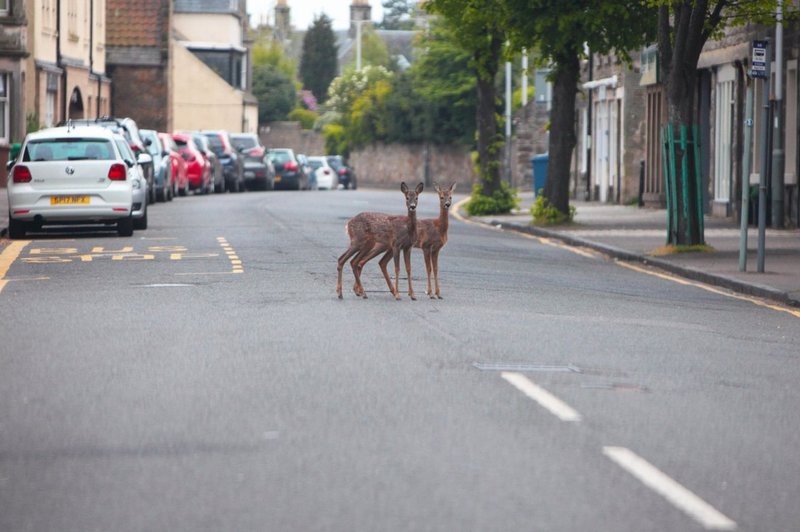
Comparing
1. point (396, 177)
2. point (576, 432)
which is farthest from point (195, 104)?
point (576, 432)

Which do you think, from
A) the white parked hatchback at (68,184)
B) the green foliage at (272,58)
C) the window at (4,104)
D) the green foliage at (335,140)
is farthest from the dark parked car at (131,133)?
the green foliage at (272,58)

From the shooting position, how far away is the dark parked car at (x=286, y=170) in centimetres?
6481

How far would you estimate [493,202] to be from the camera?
41000mm

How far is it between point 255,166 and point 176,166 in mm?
15075

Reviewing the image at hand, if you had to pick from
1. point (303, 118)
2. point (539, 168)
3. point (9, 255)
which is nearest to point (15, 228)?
point (9, 255)

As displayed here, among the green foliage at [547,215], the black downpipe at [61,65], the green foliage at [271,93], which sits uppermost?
the green foliage at [271,93]

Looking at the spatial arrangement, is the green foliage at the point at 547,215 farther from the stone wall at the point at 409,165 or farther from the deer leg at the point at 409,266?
the stone wall at the point at 409,165

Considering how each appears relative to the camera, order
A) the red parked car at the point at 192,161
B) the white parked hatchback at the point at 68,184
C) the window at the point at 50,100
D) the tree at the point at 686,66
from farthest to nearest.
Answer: the window at the point at 50,100 < the red parked car at the point at 192,161 < the white parked hatchback at the point at 68,184 < the tree at the point at 686,66

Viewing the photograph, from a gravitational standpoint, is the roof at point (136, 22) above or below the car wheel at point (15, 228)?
above

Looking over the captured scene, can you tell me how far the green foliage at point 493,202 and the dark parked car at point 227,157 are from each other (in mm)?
16205

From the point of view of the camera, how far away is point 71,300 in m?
16.1

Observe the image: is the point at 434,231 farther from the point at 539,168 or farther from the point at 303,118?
the point at 303,118

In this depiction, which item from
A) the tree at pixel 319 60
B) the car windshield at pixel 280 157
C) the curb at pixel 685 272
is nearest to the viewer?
the curb at pixel 685 272

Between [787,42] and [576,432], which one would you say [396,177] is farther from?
[576,432]
